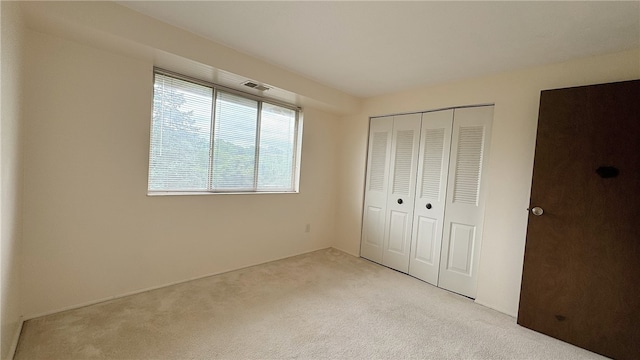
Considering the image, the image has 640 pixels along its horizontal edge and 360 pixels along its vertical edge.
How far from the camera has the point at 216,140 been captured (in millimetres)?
2738

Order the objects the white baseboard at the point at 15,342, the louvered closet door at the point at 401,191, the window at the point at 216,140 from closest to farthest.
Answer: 1. the white baseboard at the point at 15,342
2. the window at the point at 216,140
3. the louvered closet door at the point at 401,191

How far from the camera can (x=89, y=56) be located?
196cm

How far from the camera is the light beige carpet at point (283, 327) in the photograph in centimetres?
165

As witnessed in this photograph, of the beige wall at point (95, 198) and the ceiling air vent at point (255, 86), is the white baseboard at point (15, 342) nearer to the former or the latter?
the beige wall at point (95, 198)

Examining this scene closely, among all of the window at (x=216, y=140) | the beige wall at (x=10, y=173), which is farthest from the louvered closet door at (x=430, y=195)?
the beige wall at (x=10, y=173)

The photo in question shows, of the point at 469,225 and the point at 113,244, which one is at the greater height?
the point at 469,225

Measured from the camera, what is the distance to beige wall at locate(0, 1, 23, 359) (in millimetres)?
1244

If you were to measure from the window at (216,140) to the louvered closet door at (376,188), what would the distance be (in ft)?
3.51

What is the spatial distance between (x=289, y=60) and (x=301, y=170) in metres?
1.46

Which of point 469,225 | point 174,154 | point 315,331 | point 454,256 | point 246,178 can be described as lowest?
point 315,331

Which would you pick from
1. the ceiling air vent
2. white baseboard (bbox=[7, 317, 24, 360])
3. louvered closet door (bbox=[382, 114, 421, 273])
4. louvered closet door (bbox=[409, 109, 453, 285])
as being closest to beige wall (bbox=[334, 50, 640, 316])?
louvered closet door (bbox=[409, 109, 453, 285])

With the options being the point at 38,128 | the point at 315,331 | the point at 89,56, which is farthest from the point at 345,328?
the point at 89,56

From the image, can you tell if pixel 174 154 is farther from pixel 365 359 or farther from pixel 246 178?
pixel 365 359

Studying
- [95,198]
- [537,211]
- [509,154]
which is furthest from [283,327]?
[509,154]
